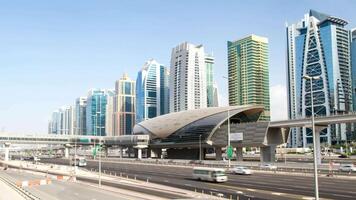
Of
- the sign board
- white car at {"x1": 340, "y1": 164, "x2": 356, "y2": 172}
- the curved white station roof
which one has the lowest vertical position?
white car at {"x1": 340, "y1": 164, "x2": 356, "y2": 172}

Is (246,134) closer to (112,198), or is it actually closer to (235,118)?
(235,118)

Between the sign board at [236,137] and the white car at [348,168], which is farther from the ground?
the sign board at [236,137]

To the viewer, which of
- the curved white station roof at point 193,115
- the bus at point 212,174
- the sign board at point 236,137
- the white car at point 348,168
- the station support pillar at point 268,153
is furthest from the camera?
the curved white station roof at point 193,115

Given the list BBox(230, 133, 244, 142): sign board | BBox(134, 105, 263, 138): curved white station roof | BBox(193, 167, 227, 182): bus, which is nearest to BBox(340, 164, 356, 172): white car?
BBox(193, 167, 227, 182): bus

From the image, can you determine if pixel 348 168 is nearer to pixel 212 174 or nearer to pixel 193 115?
pixel 212 174

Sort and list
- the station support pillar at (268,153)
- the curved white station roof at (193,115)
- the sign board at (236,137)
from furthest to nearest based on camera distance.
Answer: the curved white station roof at (193,115)
the sign board at (236,137)
the station support pillar at (268,153)

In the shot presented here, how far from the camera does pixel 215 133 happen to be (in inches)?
6447

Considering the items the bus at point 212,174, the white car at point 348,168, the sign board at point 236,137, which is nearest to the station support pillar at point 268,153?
the sign board at point 236,137

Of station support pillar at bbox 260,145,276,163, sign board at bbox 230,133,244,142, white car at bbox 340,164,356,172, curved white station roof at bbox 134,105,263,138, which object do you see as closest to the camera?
white car at bbox 340,164,356,172

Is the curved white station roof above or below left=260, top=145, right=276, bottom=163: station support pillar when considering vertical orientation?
above

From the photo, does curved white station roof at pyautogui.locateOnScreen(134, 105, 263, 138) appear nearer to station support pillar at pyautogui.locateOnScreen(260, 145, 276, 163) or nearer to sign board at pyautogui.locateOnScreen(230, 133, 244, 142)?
sign board at pyautogui.locateOnScreen(230, 133, 244, 142)

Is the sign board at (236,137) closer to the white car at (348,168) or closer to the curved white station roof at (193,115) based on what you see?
the curved white station roof at (193,115)

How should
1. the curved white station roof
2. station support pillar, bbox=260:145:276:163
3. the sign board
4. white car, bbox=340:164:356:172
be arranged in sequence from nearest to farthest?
white car, bbox=340:164:356:172
station support pillar, bbox=260:145:276:163
the sign board
the curved white station roof

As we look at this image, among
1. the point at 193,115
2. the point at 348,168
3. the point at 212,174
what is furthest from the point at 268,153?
the point at 212,174
